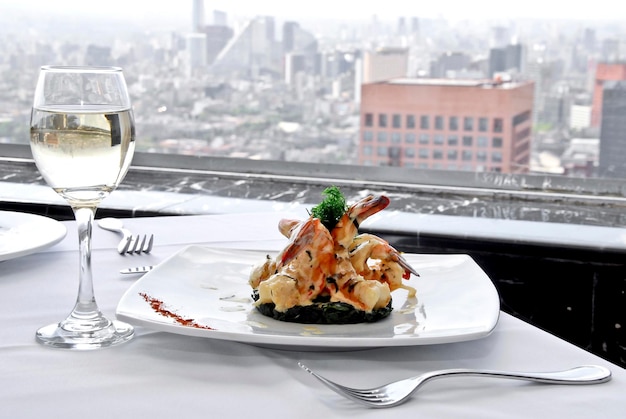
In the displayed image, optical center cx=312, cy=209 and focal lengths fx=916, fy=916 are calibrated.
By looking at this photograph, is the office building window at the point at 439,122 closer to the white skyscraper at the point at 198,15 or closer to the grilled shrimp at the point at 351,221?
the white skyscraper at the point at 198,15

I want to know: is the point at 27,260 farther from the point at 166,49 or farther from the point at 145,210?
the point at 166,49

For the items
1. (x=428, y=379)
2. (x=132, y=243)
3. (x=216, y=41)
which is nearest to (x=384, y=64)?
(x=216, y=41)

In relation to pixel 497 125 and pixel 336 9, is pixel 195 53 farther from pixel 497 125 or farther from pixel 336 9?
pixel 497 125

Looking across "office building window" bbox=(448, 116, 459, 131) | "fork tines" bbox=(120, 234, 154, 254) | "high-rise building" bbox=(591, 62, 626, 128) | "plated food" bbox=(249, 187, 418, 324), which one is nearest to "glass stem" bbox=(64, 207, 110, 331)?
"plated food" bbox=(249, 187, 418, 324)

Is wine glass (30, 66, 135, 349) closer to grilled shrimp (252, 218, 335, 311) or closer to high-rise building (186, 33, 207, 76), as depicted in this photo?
grilled shrimp (252, 218, 335, 311)

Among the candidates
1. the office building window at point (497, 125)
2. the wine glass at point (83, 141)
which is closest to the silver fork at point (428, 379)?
the wine glass at point (83, 141)

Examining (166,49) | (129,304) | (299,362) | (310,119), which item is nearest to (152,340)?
(129,304)
